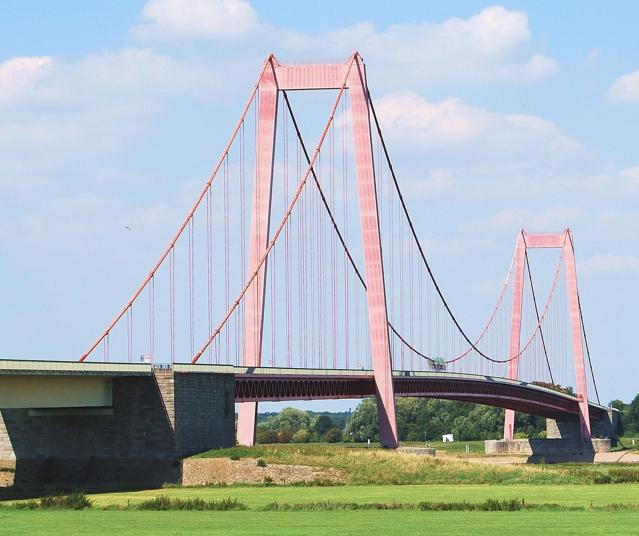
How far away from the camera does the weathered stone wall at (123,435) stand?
284 ft

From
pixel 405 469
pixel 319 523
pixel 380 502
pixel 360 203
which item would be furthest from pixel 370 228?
pixel 319 523

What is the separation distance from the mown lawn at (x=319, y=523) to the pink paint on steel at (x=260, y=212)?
46.2m

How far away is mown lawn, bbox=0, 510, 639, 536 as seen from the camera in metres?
46.2

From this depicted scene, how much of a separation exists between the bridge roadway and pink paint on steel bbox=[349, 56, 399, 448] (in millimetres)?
2578

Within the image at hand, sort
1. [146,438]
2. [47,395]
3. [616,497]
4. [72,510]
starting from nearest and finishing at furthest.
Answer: [72,510] → [616,497] → [47,395] → [146,438]

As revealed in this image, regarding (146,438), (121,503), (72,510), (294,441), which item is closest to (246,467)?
(146,438)

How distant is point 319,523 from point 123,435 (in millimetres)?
39405

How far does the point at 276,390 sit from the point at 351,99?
2226 cm

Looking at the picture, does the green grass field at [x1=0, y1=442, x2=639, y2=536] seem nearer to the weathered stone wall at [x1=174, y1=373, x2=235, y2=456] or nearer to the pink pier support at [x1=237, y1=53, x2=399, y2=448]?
the weathered stone wall at [x1=174, y1=373, x2=235, y2=456]

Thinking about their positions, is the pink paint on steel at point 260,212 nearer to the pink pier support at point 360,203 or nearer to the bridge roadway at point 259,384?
the pink pier support at point 360,203

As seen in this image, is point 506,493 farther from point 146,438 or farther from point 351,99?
point 351,99

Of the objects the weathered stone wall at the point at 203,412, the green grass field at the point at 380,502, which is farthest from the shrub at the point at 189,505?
the weathered stone wall at the point at 203,412

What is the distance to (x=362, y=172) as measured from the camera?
110562mm

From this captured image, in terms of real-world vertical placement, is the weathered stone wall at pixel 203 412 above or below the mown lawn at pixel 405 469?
above
